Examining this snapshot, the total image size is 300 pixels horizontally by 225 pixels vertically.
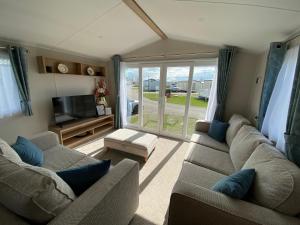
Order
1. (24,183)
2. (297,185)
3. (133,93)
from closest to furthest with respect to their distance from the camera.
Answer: (24,183) → (297,185) → (133,93)

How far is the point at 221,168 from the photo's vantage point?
5.70ft

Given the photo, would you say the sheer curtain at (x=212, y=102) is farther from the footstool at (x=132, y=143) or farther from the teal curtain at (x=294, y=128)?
the teal curtain at (x=294, y=128)

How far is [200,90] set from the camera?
3.29 meters

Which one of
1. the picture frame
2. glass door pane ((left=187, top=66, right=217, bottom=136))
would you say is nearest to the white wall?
the picture frame

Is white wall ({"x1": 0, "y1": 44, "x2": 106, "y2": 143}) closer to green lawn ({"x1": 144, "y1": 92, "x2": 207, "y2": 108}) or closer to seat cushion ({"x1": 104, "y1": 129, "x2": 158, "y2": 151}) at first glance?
seat cushion ({"x1": 104, "y1": 129, "x2": 158, "y2": 151})

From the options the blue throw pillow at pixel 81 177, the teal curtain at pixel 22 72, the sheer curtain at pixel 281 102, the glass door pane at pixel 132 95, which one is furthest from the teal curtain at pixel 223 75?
the teal curtain at pixel 22 72

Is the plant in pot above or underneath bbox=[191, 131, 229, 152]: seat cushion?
above

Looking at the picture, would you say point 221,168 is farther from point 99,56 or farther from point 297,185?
point 99,56

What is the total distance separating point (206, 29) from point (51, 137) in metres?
2.92

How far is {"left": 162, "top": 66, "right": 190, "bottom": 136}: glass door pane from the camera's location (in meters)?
3.39

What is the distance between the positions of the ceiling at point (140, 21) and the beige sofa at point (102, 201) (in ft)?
6.18

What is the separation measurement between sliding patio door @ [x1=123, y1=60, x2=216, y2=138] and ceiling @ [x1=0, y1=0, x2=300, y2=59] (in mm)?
718

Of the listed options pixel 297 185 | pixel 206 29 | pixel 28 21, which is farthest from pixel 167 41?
pixel 297 185

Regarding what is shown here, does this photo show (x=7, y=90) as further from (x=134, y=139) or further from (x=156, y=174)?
(x=156, y=174)
